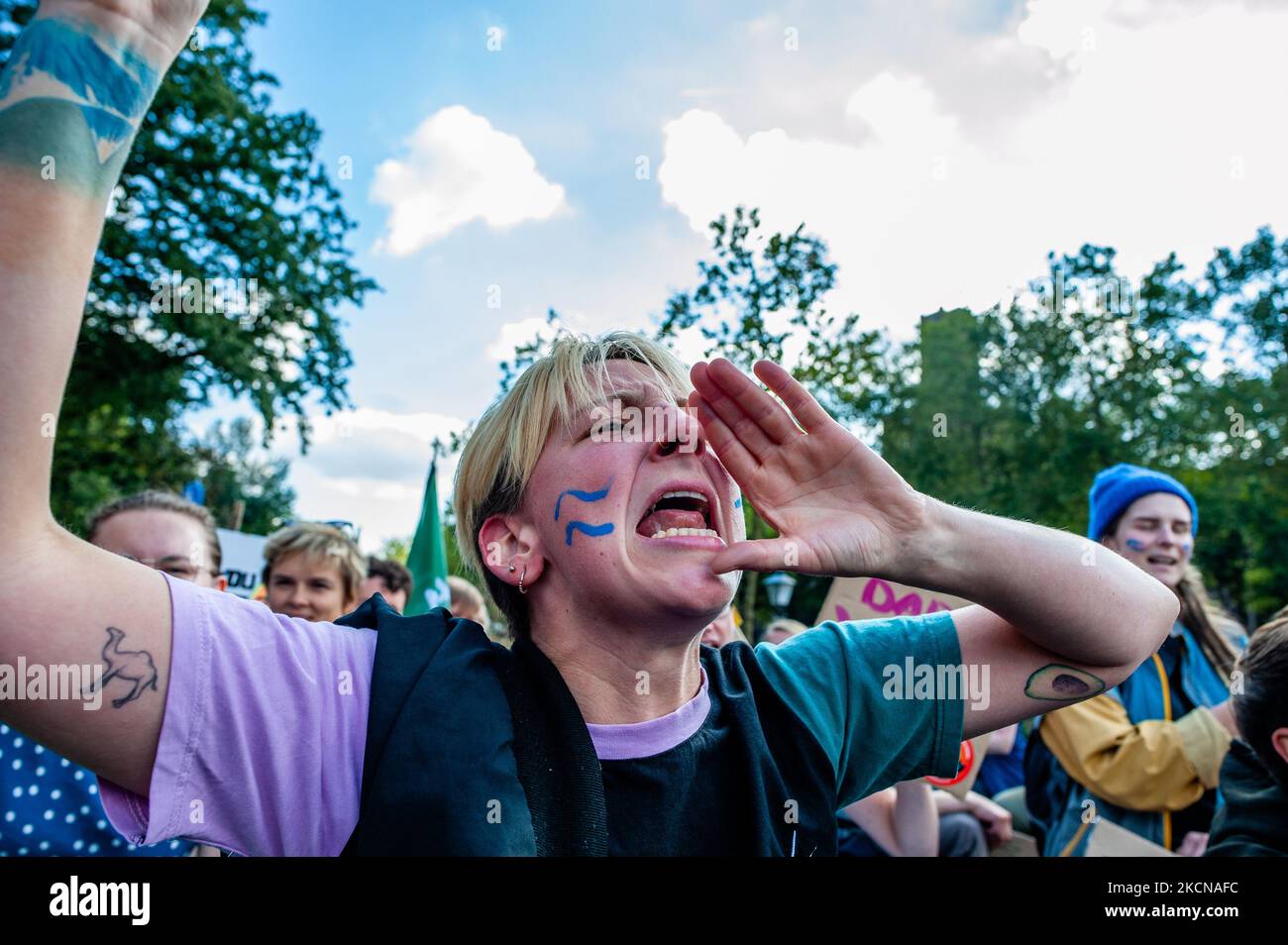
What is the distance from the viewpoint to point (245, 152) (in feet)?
47.6

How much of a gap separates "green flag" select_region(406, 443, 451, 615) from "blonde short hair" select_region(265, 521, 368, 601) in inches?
82.7

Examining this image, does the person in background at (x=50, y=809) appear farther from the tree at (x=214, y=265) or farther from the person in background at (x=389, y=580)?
the tree at (x=214, y=265)

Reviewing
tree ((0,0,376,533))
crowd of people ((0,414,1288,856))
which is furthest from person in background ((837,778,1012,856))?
tree ((0,0,376,533))

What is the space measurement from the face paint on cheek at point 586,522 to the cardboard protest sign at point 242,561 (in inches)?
252

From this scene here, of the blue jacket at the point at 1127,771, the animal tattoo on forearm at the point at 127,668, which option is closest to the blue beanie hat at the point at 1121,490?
the blue jacket at the point at 1127,771

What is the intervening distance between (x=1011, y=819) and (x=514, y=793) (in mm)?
3496

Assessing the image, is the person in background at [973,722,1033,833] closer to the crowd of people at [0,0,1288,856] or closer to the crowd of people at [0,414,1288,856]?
the crowd of people at [0,414,1288,856]

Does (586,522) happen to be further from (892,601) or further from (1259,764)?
(892,601)

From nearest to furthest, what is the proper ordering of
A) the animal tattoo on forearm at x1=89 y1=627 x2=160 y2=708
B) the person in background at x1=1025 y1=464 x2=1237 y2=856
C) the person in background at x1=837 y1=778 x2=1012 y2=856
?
the animal tattoo on forearm at x1=89 y1=627 x2=160 y2=708, the person in background at x1=1025 y1=464 x2=1237 y2=856, the person in background at x1=837 y1=778 x2=1012 y2=856

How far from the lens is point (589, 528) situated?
69.1 inches

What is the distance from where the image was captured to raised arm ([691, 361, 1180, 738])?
172 cm

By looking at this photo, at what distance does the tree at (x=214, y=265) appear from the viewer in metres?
13.8

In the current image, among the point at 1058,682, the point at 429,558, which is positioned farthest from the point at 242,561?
the point at 1058,682
